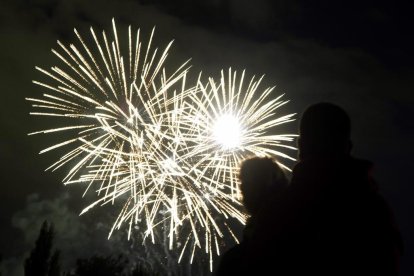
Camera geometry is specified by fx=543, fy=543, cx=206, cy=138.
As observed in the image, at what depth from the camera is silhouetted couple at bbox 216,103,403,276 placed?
332 cm

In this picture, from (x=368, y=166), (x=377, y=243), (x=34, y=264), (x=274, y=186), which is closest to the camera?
(x=377, y=243)

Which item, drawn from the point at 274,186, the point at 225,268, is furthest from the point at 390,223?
the point at 225,268

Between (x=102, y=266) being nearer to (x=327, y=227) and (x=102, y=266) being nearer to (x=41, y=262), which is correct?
(x=41, y=262)

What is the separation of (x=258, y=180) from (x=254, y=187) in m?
0.07

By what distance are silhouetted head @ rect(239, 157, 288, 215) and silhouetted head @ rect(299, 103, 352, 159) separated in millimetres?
609

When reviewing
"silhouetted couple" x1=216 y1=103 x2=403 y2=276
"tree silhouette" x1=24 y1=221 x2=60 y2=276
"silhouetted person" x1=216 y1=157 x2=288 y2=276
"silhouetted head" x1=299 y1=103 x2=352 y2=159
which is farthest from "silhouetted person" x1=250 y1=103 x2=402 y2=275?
"tree silhouette" x1=24 y1=221 x2=60 y2=276

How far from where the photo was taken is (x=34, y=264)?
39.8 metres

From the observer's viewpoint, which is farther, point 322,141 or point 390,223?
point 322,141

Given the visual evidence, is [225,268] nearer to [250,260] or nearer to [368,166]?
[250,260]

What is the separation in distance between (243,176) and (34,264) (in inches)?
1523

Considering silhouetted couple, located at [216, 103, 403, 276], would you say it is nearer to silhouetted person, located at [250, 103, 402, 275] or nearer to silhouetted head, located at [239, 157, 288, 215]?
silhouetted person, located at [250, 103, 402, 275]

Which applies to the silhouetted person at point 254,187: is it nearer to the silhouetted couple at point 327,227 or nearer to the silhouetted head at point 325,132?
the silhouetted head at point 325,132

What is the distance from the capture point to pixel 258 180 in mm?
4422

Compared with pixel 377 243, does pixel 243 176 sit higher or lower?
higher
